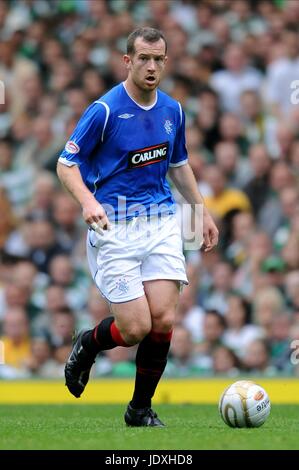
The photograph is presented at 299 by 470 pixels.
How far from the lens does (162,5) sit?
1373 centimetres

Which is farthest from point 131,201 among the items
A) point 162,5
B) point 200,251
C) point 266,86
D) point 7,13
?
point 7,13

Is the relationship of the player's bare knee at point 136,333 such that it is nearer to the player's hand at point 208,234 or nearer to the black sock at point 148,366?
the black sock at point 148,366

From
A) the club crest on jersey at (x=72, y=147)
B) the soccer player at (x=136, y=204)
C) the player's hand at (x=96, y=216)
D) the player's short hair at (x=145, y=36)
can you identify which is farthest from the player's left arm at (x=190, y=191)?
the player's hand at (x=96, y=216)

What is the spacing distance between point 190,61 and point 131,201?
6348 mm

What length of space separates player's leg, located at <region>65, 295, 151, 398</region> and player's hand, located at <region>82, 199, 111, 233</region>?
586 mm

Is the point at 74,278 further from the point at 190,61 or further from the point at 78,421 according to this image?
the point at 78,421

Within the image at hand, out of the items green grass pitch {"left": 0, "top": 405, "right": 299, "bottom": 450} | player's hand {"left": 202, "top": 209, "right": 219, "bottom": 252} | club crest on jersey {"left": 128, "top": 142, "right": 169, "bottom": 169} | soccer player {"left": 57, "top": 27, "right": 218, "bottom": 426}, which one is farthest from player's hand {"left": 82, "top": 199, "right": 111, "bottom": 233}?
green grass pitch {"left": 0, "top": 405, "right": 299, "bottom": 450}

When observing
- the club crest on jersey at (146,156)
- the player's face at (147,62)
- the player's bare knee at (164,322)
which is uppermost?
the player's face at (147,62)

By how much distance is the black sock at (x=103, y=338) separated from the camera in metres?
7.01

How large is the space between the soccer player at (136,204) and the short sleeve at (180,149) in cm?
12

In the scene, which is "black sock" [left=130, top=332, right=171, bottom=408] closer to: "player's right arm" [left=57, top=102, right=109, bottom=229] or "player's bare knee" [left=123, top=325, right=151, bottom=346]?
"player's bare knee" [left=123, top=325, right=151, bottom=346]

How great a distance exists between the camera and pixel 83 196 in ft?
21.7

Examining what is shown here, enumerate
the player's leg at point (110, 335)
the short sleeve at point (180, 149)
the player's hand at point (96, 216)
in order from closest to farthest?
1. the player's hand at point (96, 216)
2. the player's leg at point (110, 335)
3. the short sleeve at point (180, 149)

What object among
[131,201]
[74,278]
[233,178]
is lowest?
[131,201]
